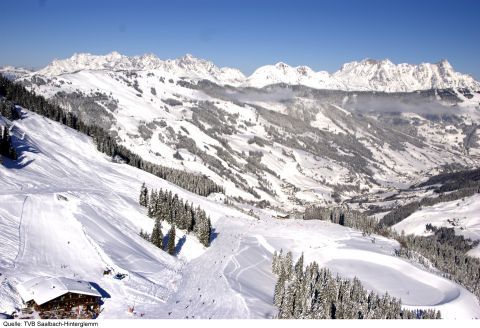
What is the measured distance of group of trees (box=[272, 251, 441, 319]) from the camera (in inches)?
3159

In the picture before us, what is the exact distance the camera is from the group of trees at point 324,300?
263ft

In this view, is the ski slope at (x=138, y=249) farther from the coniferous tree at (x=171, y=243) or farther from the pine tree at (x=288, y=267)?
the pine tree at (x=288, y=267)

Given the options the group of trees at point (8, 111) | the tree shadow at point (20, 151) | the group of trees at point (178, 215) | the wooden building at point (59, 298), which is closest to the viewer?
the wooden building at point (59, 298)

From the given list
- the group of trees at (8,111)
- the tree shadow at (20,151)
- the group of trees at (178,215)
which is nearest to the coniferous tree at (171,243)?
the group of trees at (178,215)

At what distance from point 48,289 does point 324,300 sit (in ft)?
155

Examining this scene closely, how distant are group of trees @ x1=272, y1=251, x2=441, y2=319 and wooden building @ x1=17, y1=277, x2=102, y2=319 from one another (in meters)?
29.1

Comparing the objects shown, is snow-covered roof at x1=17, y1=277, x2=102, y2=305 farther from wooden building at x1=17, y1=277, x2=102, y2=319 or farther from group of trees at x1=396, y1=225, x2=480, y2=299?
group of trees at x1=396, y1=225, x2=480, y2=299

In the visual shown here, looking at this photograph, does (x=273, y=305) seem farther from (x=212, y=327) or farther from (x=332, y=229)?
(x=332, y=229)

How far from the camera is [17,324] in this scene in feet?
126

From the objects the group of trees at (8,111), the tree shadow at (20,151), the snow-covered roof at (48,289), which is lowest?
the snow-covered roof at (48,289)

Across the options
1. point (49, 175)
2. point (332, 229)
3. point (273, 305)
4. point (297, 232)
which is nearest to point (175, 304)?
point (273, 305)

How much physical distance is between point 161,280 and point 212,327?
142 feet

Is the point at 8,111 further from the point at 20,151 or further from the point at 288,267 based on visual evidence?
the point at 288,267

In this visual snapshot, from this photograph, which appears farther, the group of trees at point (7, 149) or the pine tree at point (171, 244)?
the group of trees at point (7, 149)
